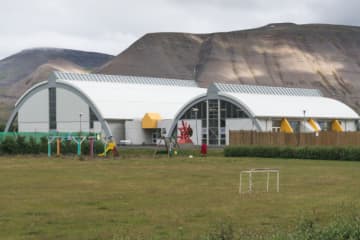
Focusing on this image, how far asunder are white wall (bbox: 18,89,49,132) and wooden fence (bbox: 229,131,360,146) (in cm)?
3717

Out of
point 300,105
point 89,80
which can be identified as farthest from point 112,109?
point 300,105

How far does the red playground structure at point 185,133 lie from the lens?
274 ft

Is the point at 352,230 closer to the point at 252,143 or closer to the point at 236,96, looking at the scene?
the point at 252,143

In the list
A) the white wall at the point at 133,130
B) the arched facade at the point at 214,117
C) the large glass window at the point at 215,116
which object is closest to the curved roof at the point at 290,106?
the arched facade at the point at 214,117

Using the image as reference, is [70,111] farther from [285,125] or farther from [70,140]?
[285,125]

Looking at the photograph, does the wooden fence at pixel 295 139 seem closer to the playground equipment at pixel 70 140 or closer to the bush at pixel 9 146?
the playground equipment at pixel 70 140

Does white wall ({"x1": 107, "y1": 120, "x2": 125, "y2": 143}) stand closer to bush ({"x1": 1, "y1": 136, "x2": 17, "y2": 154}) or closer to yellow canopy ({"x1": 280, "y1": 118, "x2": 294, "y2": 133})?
yellow canopy ({"x1": 280, "y1": 118, "x2": 294, "y2": 133})

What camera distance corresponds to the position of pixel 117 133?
3497 inches

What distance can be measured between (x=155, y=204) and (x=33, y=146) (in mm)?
41671

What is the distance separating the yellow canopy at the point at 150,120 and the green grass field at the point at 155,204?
53279 mm

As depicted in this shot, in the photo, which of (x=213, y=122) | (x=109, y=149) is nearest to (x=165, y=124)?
(x=213, y=122)

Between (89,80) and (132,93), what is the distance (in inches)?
280

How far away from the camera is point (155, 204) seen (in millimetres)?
20875

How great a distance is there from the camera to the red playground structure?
8350 cm
